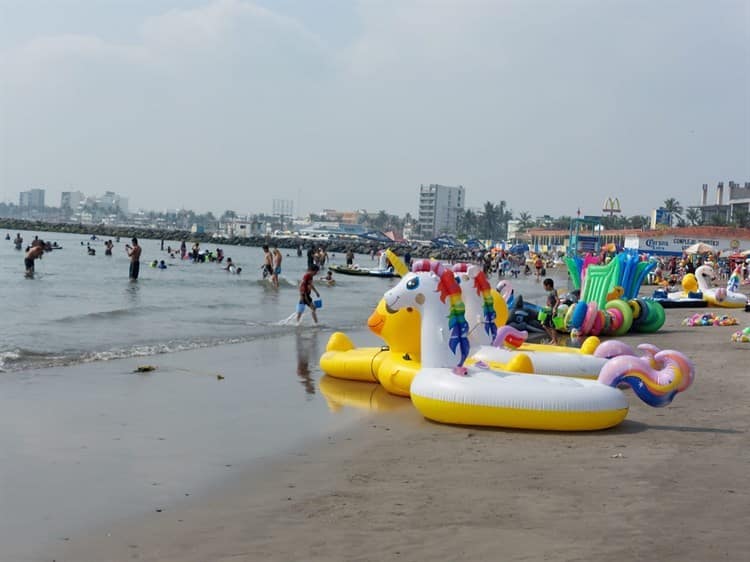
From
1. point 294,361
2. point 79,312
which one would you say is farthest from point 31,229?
point 294,361

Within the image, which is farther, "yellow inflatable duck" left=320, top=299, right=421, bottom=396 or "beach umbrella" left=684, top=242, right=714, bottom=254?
"beach umbrella" left=684, top=242, right=714, bottom=254

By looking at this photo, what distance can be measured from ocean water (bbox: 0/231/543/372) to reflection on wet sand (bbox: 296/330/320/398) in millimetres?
882

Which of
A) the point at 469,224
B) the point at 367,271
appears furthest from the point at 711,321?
the point at 469,224

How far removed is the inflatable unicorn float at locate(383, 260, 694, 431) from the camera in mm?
7953

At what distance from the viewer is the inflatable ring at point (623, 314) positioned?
17328 millimetres

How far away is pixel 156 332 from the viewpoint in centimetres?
A: 1728

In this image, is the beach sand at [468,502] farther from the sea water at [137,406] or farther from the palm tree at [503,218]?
the palm tree at [503,218]

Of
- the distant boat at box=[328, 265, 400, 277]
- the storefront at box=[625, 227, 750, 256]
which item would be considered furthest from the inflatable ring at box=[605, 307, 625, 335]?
the storefront at box=[625, 227, 750, 256]

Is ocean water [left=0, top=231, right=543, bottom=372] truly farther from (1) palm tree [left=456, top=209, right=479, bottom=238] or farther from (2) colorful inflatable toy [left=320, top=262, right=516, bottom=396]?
(1) palm tree [left=456, top=209, right=479, bottom=238]

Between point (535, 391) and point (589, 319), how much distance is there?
356 inches

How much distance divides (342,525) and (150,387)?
574 cm

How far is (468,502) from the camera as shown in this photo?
5.80 meters

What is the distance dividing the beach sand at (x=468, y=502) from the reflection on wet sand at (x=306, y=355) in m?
2.75

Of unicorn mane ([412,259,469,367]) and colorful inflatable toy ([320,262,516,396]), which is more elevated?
unicorn mane ([412,259,469,367])
